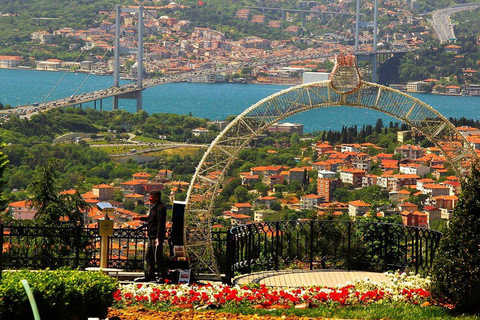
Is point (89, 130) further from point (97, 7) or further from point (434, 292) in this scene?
point (97, 7)

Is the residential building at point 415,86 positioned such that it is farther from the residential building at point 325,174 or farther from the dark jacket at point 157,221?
the dark jacket at point 157,221

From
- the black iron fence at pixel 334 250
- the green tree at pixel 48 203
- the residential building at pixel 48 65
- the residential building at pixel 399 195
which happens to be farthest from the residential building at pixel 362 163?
the residential building at pixel 48 65

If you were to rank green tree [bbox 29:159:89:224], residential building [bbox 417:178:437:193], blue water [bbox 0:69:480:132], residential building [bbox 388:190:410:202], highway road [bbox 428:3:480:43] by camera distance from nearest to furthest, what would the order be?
1. green tree [bbox 29:159:89:224]
2. residential building [bbox 388:190:410:202]
3. residential building [bbox 417:178:437:193]
4. blue water [bbox 0:69:480:132]
5. highway road [bbox 428:3:480:43]

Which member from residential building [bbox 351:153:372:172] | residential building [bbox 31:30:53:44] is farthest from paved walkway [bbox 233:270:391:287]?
residential building [bbox 31:30:53:44]

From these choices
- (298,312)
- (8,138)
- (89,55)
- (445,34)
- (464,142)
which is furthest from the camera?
(445,34)

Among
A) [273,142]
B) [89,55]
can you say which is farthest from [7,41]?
[273,142]

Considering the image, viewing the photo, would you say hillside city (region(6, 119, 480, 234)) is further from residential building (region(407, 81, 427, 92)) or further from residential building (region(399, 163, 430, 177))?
residential building (region(407, 81, 427, 92))

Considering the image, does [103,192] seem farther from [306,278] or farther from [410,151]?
[306,278]
